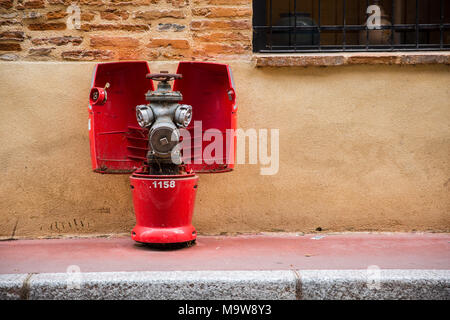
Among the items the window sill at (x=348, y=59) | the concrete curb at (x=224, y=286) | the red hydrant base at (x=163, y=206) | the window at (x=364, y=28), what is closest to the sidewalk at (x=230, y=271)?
the concrete curb at (x=224, y=286)

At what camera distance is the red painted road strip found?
140 inches

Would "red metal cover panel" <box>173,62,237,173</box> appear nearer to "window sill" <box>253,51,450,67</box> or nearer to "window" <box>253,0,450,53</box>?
"window sill" <box>253,51,450,67</box>

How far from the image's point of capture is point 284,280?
3213mm

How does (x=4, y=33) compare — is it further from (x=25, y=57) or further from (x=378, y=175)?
(x=378, y=175)

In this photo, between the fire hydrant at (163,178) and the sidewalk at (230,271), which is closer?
the sidewalk at (230,271)

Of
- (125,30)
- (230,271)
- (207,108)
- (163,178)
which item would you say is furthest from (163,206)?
(125,30)

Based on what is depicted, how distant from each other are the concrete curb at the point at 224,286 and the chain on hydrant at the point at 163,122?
40.5 inches

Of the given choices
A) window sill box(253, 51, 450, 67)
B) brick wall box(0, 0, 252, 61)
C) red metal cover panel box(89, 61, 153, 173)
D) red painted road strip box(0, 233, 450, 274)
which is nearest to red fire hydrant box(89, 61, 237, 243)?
red metal cover panel box(89, 61, 153, 173)

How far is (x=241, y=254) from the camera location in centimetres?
395

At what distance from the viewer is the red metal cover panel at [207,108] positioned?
4.32 meters

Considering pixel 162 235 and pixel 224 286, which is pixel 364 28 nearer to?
pixel 162 235

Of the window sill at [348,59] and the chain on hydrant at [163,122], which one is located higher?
the window sill at [348,59]

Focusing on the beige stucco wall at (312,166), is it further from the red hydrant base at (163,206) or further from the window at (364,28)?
the red hydrant base at (163,206)

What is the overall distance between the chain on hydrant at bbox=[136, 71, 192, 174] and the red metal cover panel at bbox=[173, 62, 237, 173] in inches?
13.6
